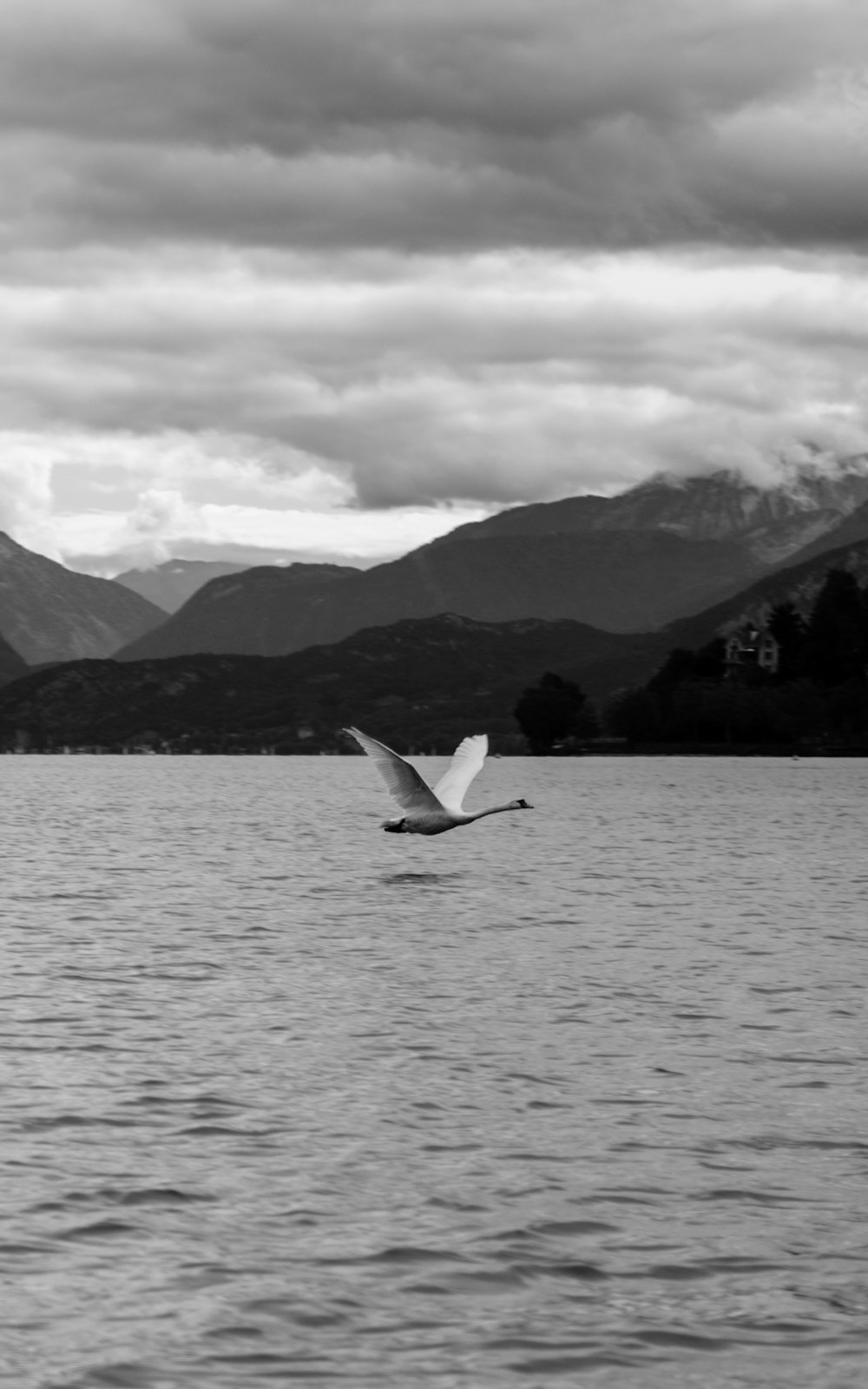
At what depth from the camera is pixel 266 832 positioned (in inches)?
4643

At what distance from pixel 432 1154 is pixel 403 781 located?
23.6 m

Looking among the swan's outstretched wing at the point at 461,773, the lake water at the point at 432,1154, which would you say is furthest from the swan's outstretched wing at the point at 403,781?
the lake water at the point at 432,1154

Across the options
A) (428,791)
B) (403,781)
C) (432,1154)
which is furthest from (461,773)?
(432,1154)

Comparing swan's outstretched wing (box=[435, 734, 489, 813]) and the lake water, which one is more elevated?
swan's outstretched wing (box=[435, 734, 489, 813])

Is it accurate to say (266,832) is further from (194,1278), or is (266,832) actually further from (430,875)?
(194,1278)

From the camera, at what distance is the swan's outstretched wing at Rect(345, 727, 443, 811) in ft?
149

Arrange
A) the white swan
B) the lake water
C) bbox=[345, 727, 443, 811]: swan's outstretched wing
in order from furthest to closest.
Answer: the white swan
bbox=[345, 727, 443, 811]: swan's outstretched wing
the lake water

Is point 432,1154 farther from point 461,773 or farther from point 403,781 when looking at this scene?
point 461,773

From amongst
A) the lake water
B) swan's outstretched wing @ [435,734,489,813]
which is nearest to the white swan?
swan's outstretched wing @ [435,734,489,813]

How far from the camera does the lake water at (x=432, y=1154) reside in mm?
16797

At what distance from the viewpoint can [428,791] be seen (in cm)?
4781

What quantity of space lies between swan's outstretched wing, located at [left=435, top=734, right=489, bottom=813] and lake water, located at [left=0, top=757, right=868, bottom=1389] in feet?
12.5

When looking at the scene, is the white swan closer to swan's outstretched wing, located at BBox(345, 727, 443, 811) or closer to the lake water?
swan's outstretched wing, located at BBox(345, 727, 443, 811)

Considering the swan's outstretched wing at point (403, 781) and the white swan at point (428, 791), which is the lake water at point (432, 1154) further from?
the swan's outstretched wing at point (403, 781)
